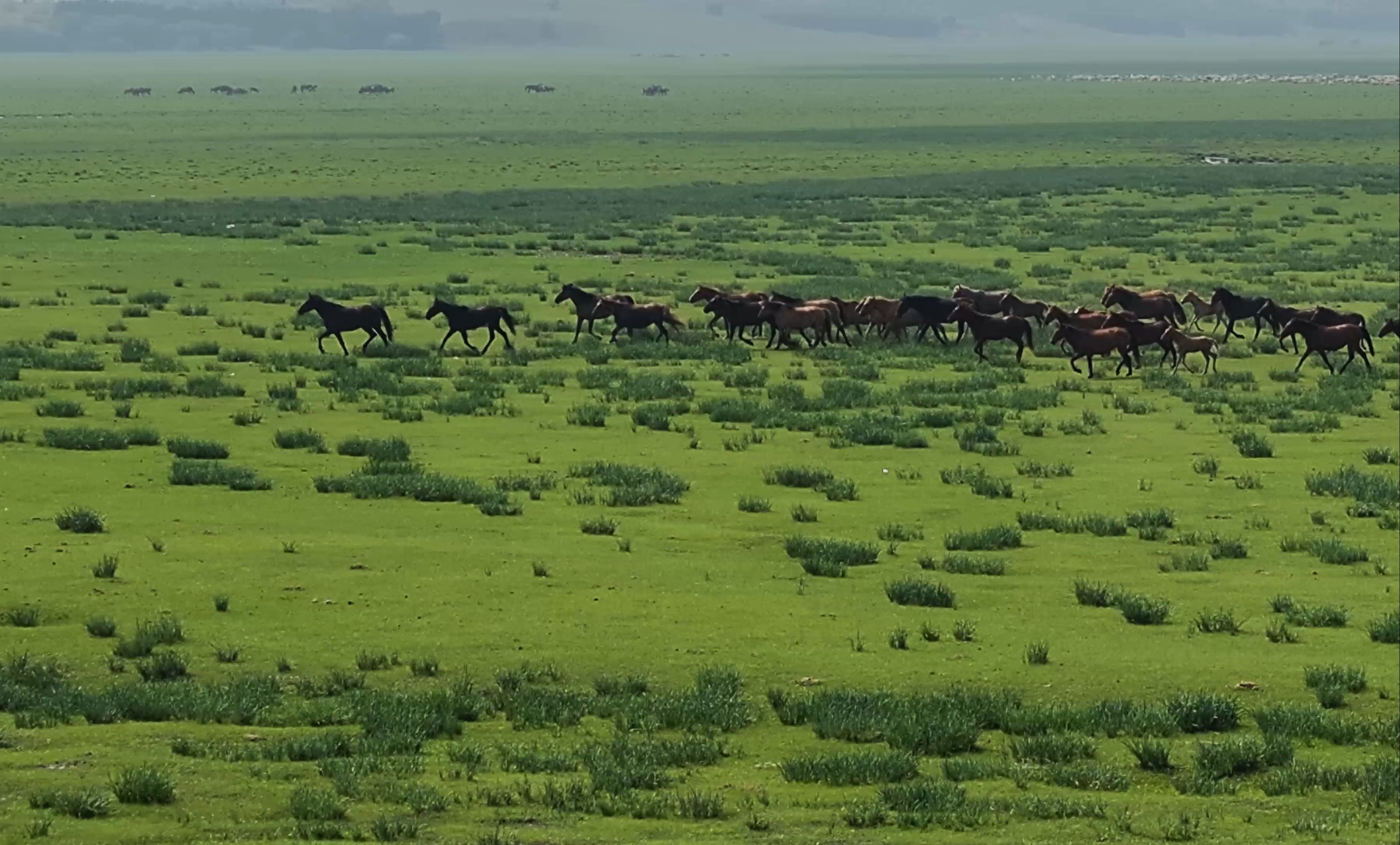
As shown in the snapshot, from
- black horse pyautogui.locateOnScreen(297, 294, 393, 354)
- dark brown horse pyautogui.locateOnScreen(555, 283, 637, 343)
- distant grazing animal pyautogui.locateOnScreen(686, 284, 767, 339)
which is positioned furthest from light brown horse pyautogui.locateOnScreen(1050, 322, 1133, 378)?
black horse pyautogui.locateOnScreen(297, 294, 393, 354)

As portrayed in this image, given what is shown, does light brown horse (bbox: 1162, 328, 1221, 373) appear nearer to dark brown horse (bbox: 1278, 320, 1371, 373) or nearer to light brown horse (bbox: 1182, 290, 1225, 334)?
dark brown horse (bbox: 1278, 320, 1371, 373)

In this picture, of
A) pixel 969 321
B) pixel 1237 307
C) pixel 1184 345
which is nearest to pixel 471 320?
pixel 969 321

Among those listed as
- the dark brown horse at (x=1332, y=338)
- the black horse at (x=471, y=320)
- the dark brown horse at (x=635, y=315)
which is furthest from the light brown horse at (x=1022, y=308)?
the black horse at (x=471, y=320)

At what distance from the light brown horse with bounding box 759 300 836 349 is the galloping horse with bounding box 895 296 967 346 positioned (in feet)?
4.33

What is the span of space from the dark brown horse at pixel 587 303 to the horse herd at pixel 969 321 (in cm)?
4

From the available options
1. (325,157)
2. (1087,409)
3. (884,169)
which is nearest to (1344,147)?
(884,169)

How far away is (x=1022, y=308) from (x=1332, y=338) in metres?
5.67

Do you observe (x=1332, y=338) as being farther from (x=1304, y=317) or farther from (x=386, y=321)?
(x=386, y=321)

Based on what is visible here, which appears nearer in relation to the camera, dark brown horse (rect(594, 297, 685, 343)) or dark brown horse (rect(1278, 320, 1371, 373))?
dark brown horse (rect(1278, 320, 1371, 373))

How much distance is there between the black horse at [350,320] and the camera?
31.8 metres

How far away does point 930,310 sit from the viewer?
3488 cm

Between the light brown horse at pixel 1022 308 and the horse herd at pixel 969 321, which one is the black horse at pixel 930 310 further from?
the light brown horse at pixel 1022 308

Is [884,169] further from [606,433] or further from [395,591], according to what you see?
[395,591]

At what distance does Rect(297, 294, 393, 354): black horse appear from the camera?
31844 mm
